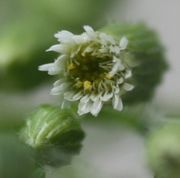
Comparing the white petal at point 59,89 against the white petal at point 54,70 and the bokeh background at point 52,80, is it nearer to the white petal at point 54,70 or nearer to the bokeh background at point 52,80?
the white petal at point 54,70

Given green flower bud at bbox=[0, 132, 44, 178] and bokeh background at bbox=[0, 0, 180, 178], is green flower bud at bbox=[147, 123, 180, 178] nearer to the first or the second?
bokeh background at bbox=[0, 0, 180, 178]

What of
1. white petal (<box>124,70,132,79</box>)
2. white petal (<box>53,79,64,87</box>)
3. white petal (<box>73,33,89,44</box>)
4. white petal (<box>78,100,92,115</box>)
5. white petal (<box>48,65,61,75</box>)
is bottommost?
white petal (<box>78,100,92,115</box>)

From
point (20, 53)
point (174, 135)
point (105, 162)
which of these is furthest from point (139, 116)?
point (105, 162)

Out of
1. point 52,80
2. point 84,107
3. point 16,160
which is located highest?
point 52,80

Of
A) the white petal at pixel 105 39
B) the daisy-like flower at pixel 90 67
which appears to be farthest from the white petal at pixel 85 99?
the white petal at pixel 105 39

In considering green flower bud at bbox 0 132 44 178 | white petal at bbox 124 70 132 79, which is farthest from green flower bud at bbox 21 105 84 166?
white petal at bbox 124 70 132 79

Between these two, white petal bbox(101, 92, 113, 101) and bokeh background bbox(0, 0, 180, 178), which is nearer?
white petal bbox(101, 92, 113, 101)

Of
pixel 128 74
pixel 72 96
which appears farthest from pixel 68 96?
pixel 128 74

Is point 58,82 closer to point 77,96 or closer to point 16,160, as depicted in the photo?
point 77,96
